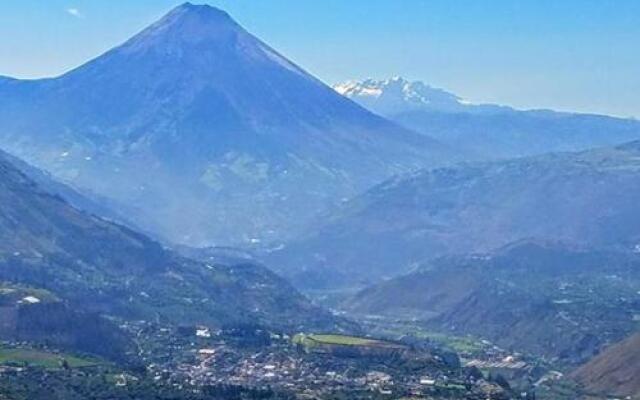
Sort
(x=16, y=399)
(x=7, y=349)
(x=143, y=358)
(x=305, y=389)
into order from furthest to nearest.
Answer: (x=143, y=358) → (x=7, y=349) → (x=305, y=389) → (x=16, y=399)

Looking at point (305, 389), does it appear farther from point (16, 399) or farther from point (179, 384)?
point (16, 399)

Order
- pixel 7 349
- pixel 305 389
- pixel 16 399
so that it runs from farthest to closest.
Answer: pixel 7 349
pixel 305 389
pixel 16 399

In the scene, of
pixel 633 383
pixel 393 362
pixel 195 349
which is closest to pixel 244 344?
pixel 195 349

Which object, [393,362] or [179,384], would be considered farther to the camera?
[393,362]

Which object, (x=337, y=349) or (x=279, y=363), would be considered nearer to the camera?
(x=279, y=363)

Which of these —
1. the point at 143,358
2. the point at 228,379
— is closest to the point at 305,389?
the point at 228,379

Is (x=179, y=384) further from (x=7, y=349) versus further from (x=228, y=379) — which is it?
(x=7, y=349)

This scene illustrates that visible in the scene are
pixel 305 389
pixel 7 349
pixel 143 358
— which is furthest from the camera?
pixel 143 358
